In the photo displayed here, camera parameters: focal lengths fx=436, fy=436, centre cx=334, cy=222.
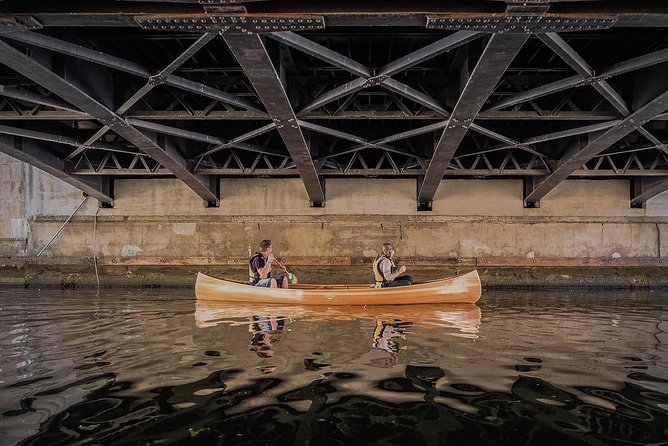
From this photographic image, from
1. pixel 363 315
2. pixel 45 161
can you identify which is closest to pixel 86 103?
pixel 45 161

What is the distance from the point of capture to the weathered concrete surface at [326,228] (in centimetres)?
1761

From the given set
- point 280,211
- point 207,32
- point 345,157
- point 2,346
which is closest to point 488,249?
point 345,157

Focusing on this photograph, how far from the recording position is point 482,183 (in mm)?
18000

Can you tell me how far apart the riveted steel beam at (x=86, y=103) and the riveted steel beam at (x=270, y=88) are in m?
3.41

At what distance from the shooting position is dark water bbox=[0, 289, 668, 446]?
9.98 ft

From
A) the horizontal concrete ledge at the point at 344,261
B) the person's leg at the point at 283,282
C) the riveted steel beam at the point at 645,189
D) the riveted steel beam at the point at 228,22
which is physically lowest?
the person's leg at the point at 283,282

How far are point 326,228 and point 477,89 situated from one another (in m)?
10.6

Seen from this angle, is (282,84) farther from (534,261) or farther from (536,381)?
(534,261)

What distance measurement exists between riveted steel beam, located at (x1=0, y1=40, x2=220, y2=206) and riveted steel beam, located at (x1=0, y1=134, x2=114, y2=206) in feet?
12.7

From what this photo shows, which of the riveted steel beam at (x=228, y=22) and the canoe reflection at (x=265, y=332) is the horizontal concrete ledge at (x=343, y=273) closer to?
the canoe reflection at (x=265, y=332)

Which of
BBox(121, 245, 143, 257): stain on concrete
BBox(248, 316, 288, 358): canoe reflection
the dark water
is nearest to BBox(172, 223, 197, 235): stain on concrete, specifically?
BBox(121, 245, 143, 257): stain on concrete

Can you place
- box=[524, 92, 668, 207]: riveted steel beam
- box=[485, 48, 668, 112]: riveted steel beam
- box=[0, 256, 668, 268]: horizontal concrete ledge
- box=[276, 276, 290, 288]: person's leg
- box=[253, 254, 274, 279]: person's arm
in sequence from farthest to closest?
box=[0, 256, 668, 268]: horizontal concrete ledge, box=[276, 276, 290, 288]: person's leg, box=[253, 254, 274, 279]: person's arm, box=[524, 92, 668, 207]: riveted steel beam, box=[485, 48, 668, 112]: riveted steel beam

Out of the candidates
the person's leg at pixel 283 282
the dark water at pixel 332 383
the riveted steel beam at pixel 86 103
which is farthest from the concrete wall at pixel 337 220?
the dark water at pixel 332 383

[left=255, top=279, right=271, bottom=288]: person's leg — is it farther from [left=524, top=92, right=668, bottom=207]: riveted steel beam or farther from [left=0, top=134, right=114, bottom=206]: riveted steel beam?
[left=524, top=92, right=668, bottom=207]: riveted steel beam
